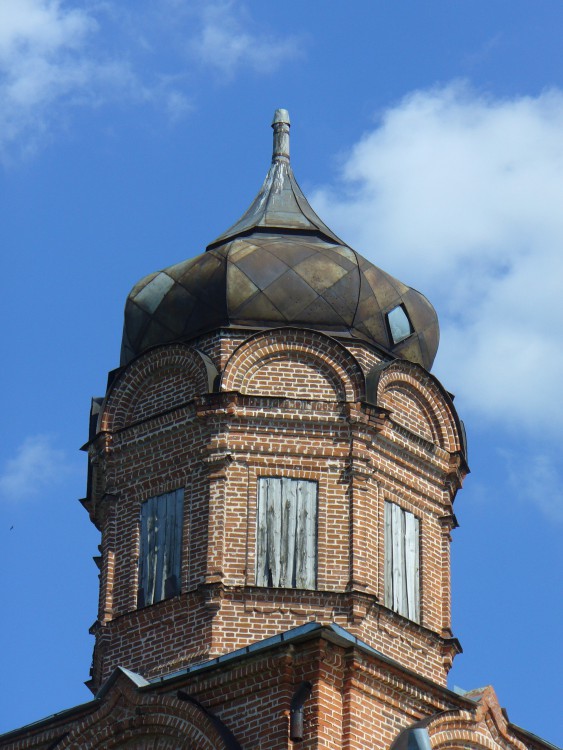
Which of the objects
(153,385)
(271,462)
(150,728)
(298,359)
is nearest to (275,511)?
(271,462)

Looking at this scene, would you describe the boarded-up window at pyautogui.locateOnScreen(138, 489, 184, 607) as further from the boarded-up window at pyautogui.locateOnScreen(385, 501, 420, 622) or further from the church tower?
the boarded-up window at pyautogui.locateOnScreen(385, 501, 420, 622)

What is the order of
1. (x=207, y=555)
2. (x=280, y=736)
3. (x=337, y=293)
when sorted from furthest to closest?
(x=337, y=293) → (x=207, y=555) → (x=280, y=736)

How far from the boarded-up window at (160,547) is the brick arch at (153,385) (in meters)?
1.62

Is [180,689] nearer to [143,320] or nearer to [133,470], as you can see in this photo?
[133,470]

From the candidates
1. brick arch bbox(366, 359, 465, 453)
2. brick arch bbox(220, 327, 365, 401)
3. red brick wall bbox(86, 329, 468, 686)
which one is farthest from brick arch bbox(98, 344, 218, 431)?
brick arch bbox(366, 359, 465, 453)

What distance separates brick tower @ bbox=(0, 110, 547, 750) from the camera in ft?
97.6

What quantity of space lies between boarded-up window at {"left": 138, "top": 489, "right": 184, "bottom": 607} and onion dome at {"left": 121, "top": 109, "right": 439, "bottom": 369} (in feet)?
9.25

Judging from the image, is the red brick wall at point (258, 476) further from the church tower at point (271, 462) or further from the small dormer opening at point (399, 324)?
the small dormer opening at point (399, 324)

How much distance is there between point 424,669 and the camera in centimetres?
3278

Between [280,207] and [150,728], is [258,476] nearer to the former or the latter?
[150,728]

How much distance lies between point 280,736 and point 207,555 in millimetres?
4261

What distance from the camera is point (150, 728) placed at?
30.3 meters

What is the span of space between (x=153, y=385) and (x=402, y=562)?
15.9 ft

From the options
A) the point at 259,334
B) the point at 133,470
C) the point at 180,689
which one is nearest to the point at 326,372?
the point at 259,334
